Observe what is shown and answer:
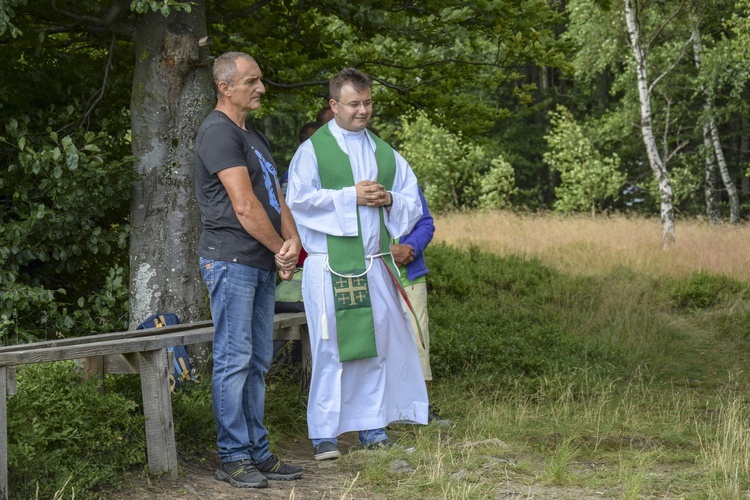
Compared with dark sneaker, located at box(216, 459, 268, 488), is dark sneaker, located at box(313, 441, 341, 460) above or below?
below

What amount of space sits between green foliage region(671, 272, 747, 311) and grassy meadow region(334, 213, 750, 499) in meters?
0.02

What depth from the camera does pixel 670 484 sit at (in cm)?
497

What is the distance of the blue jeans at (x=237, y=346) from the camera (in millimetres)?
4875

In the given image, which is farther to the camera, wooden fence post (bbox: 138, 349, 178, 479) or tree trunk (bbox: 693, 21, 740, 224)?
tree trunk (bbox: 693, 21, 740, 224)

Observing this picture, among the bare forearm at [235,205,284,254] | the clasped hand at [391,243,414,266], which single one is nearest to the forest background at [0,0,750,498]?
the bare forearm at [235,205,284,254]

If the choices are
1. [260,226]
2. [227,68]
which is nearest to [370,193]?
[260,226]

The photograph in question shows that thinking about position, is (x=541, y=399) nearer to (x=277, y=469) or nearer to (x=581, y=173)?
(x=277, y=469)

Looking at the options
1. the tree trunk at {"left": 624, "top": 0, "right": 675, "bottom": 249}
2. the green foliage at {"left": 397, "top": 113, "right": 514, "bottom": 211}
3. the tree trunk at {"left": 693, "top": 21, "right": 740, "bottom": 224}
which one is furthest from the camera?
the green foliage at {"left": 397, "top": 113, "right": 514, "bottom": 211}

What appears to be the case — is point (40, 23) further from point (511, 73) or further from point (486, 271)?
point (486, 271)

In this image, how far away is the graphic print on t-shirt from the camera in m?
5.07

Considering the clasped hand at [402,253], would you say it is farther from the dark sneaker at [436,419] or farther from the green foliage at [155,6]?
the green foliage at [155,6]

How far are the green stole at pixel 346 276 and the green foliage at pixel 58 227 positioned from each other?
1489 mm

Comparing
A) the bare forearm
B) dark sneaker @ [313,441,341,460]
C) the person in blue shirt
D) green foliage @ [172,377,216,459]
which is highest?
the bare forearm

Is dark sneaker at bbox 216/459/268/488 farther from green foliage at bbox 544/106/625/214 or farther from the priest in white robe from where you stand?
green foliage at bbox 544/106/625/214
